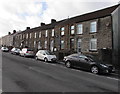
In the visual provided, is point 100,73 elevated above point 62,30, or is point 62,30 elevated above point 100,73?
point 62,30

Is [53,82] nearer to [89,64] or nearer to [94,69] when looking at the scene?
[94,69]

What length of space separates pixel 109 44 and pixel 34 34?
2408 centimetres

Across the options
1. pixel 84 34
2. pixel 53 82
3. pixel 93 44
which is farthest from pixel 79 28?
pixel 53 82

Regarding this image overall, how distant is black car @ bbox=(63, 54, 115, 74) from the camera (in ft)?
34.8

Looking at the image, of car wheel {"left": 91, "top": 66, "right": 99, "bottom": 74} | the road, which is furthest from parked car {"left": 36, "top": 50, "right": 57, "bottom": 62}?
the road

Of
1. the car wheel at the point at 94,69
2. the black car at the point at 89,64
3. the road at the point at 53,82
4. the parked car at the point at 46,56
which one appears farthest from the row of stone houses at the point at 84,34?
the road at the point at 53,82

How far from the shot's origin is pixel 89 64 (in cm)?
1143

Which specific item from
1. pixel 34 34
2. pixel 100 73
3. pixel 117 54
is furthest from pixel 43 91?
pixel 34 34

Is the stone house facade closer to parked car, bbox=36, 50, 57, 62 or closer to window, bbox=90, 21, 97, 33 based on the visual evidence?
window, bbox=90, 21, 97, 33

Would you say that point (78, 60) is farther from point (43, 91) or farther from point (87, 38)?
point (87, 38)

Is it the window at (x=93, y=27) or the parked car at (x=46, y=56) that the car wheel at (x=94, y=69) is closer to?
the parked car at (x=46, y=56)

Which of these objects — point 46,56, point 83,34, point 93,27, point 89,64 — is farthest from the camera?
point 83,34

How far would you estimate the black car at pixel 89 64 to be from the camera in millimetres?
10617

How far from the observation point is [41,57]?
59.9 ft
